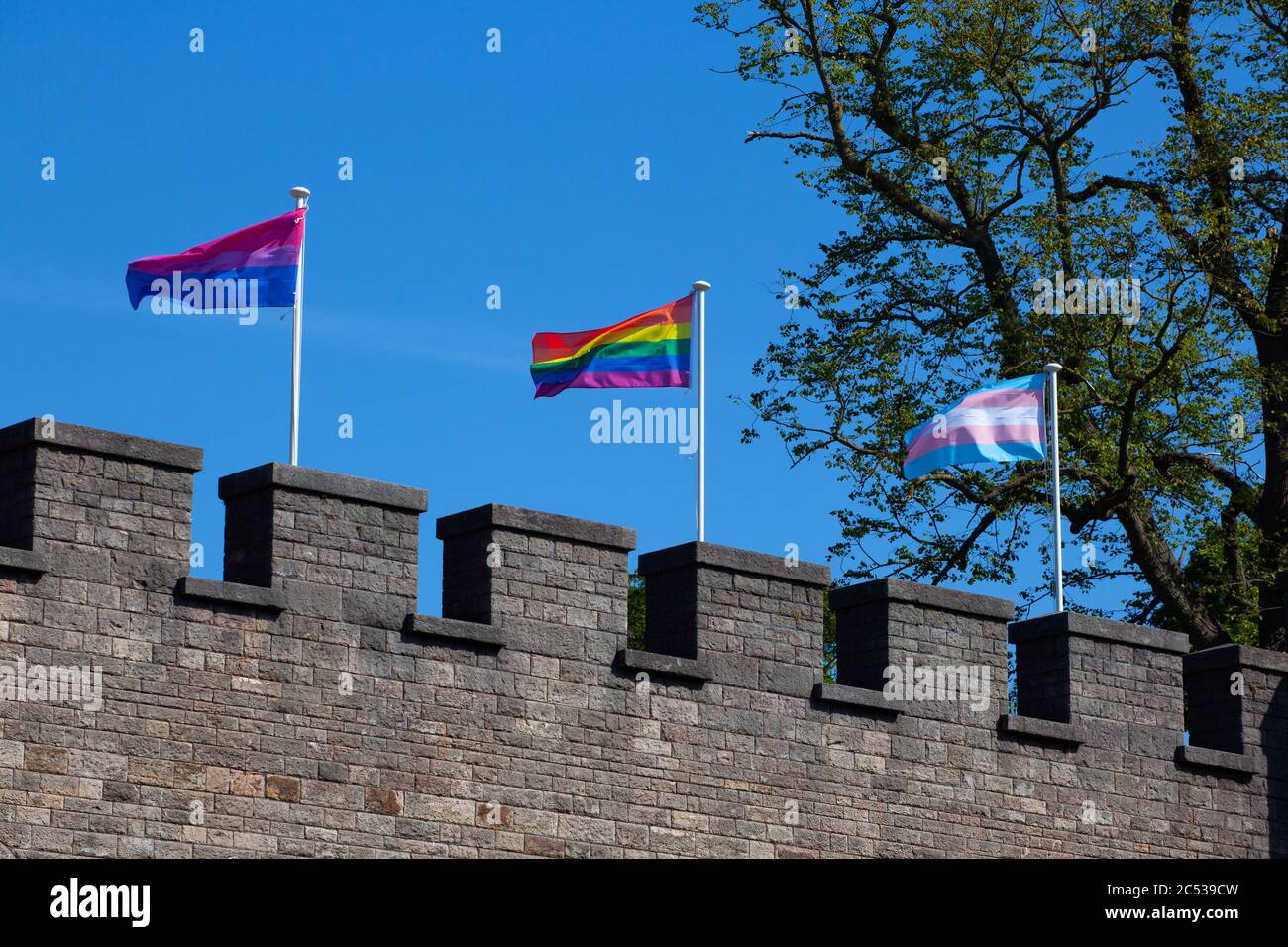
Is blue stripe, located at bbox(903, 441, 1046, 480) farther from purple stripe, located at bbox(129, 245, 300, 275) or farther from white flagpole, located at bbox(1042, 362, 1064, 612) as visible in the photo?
purple stripe, located at bbox(129, 245, 300, 275)

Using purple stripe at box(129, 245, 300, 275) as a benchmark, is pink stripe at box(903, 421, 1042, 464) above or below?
below

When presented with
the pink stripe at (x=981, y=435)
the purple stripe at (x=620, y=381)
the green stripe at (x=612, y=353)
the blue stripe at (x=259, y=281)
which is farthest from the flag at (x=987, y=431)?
the blue stripe at (x=259, y=281)

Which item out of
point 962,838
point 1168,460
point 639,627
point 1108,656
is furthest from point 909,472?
point 639,627

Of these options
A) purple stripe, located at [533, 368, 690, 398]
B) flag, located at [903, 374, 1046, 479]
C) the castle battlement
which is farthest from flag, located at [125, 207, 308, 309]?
flag, located at [903, 374, 1046, 479]

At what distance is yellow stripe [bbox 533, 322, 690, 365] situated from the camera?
50.0 feet

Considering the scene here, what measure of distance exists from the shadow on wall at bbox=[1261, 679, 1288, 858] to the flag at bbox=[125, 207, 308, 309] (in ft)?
24.7

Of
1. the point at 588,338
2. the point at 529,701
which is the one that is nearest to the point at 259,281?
the point at 588,338

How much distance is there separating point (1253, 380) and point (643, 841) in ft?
38.3

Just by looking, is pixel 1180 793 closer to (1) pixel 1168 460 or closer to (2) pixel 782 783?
(2) pixel 782 783

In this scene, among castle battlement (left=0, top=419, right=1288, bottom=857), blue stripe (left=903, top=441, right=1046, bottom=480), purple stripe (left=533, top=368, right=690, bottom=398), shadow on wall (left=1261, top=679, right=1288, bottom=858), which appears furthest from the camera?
blue stripe (left=903, top=441, right=1046, bottom=480)

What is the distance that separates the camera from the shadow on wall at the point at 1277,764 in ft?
52.5
